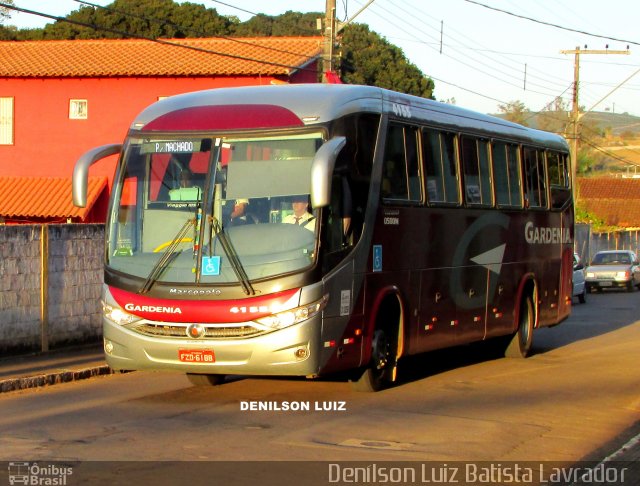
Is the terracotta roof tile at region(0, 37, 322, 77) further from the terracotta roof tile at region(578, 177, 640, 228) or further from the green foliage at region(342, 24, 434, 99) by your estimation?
the terracotta roof tile at region(578, 177, 640, 228)

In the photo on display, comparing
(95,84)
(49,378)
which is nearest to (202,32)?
(95,84)

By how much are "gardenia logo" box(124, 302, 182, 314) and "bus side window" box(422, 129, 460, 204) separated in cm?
399

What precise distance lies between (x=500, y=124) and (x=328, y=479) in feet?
30.8

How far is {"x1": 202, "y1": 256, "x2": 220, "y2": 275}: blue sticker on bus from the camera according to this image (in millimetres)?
11000

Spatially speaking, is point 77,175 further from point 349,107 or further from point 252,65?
point 252,65

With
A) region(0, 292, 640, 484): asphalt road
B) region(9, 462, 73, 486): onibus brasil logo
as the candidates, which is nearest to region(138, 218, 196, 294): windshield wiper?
region(0, 292, 640, 484): asphalt road

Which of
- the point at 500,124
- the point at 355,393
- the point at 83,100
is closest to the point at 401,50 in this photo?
the point at 83,100

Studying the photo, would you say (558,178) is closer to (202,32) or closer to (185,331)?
(185,331)

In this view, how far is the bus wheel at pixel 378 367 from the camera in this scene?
12.3 meters

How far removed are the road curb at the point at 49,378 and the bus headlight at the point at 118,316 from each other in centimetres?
195

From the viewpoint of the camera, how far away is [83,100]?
36656 mm

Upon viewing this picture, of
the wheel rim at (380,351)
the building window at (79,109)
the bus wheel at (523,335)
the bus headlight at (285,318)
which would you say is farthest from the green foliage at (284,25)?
the bus headlight at (285,318)

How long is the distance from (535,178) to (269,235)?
775 centimetres

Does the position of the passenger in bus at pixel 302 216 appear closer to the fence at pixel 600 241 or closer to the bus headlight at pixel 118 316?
the bus headlight at pixel 118 316
